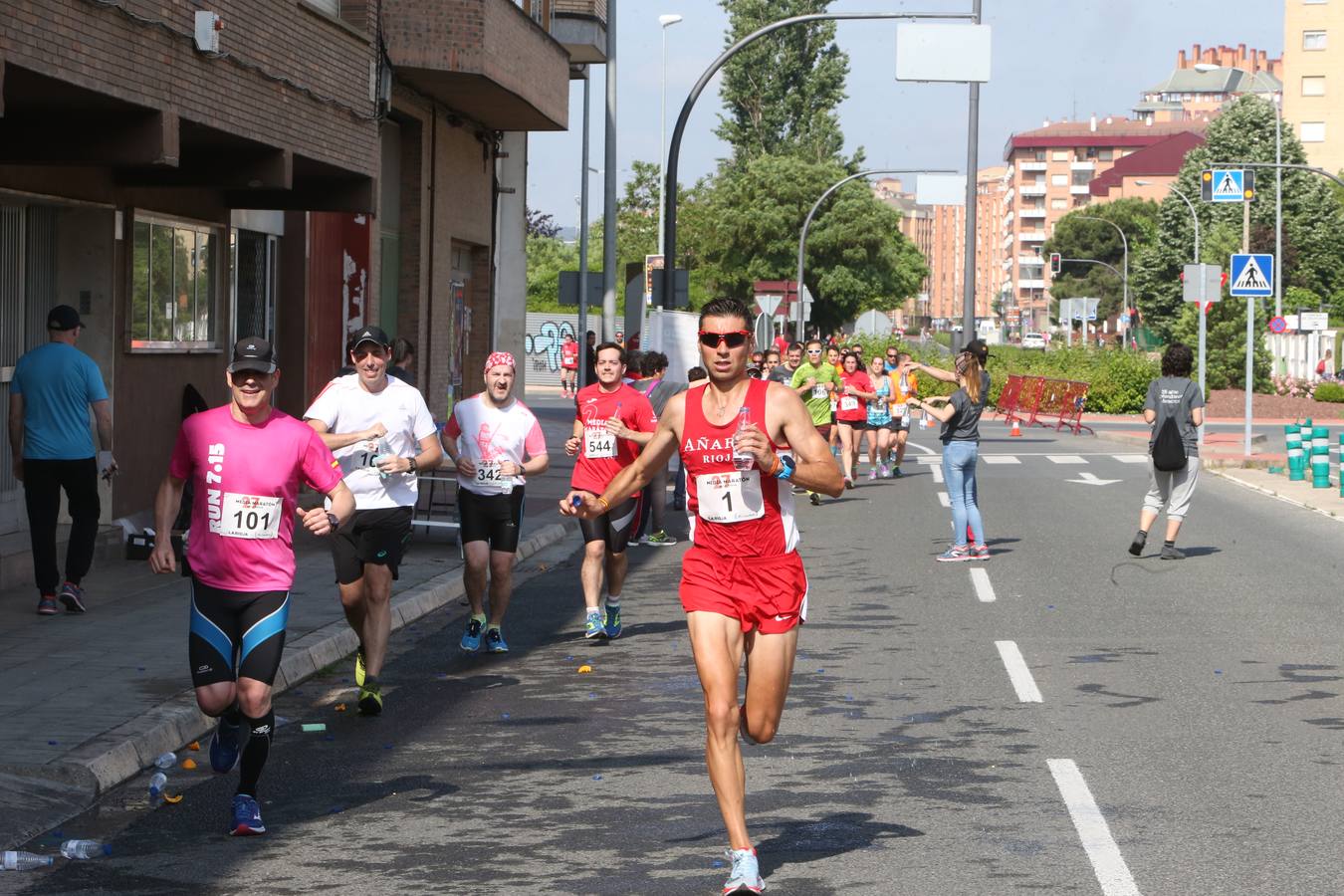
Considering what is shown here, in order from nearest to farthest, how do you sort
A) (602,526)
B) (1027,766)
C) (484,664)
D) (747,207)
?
1. (1027,766)
2. (484,664)
3. (602,526)
4. (747,207)

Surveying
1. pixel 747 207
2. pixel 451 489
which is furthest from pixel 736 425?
pixel 747 207

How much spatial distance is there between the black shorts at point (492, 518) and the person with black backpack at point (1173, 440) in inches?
264

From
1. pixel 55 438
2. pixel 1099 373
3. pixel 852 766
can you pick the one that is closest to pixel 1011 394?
pixel 1099 373

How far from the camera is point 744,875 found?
18.1ft

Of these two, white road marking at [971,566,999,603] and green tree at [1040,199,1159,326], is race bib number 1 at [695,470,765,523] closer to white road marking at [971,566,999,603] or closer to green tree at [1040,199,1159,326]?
white road marking at [971,566,999,603]

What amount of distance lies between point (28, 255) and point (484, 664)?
210 inches

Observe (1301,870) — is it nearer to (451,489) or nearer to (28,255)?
(28,255)

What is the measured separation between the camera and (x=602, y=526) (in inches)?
447

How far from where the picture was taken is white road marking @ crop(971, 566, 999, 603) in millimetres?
13281

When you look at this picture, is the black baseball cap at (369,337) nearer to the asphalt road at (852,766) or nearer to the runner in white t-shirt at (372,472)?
the runner in white t-shirt at (372,472)

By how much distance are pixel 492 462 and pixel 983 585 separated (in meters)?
4.99

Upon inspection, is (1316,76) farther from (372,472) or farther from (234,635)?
(234,635)

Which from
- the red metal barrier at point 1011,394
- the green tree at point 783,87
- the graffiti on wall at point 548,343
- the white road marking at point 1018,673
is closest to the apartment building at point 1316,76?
the green tree at point 783,87

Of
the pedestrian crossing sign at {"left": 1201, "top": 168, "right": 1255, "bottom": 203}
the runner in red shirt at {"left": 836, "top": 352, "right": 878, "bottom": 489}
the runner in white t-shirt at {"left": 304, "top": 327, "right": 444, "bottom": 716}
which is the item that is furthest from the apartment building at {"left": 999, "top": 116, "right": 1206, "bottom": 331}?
the runner in white t-shirt at {"left": 304, "top": 327, "right": 444, "bottom": 716}
